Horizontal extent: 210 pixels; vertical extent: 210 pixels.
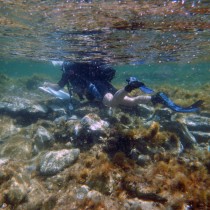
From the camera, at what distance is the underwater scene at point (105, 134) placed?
487 cm

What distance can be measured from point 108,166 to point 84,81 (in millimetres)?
6603

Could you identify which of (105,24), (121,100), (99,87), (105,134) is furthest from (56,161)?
(105,24)

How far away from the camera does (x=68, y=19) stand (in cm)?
859

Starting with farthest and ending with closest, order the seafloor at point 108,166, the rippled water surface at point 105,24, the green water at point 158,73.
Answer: the green water at point 158,73
the rippled water surface at point 105,24
the seafloor at point 108,166

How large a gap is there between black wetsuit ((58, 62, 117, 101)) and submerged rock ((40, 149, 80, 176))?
Result: 4.46 m

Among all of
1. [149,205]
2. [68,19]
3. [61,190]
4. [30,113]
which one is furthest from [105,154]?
[30,113]

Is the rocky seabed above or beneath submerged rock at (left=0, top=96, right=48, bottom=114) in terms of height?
above

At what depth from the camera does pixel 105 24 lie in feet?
29.8

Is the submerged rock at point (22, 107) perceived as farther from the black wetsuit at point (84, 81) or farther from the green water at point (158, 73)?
the green water at point (158, 73)

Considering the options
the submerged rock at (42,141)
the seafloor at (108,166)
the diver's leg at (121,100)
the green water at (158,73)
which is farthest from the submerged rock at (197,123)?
the green water at (158,73)

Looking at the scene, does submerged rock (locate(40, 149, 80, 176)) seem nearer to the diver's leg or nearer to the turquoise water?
the diver's leg

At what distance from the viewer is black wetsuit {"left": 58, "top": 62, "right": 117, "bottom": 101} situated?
10791 mm

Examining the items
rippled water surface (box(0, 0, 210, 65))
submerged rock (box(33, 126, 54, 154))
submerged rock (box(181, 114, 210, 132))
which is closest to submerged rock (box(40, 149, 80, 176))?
submerged rock (box(33, 126, 54, 154))

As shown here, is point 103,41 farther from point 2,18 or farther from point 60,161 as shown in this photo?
point 60,161
